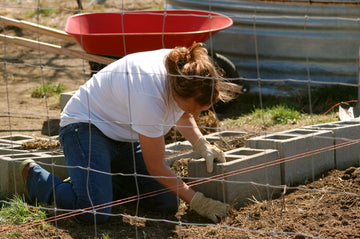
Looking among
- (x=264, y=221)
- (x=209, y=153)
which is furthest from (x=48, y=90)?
(x=264, y=221)

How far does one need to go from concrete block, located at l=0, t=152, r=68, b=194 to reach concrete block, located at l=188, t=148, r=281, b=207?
920mm

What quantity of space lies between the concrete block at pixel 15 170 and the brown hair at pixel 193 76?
1085 millimetres

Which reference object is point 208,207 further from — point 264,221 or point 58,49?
point 58,49

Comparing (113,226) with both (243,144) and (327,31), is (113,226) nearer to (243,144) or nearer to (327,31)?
(243,144)

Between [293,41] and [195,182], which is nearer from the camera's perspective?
[195,182]

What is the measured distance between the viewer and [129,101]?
9.45 feet

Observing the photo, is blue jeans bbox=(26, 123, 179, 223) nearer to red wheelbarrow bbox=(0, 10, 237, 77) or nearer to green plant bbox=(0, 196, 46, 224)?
green plant bbox=(0, 196, 46, 224)

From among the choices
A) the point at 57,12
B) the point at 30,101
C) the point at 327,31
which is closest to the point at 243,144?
the point at 327,31

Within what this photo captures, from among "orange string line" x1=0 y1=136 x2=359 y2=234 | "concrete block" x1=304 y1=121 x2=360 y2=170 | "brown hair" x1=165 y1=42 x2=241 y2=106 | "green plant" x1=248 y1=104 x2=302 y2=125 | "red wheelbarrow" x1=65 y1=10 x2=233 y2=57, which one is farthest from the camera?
"green plant" x1=248 y1=104 x2=302 y2=125

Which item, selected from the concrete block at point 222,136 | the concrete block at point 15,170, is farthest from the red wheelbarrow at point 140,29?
the concrete block at point 15,170

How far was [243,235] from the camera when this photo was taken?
2.79 meters

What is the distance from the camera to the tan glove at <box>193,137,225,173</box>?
313cm

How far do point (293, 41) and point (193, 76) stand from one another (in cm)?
332

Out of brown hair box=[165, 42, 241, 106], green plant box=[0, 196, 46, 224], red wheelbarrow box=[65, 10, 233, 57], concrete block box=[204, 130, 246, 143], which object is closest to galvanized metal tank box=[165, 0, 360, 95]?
red wheelbarrow box=[65, 10, 233, 57]
